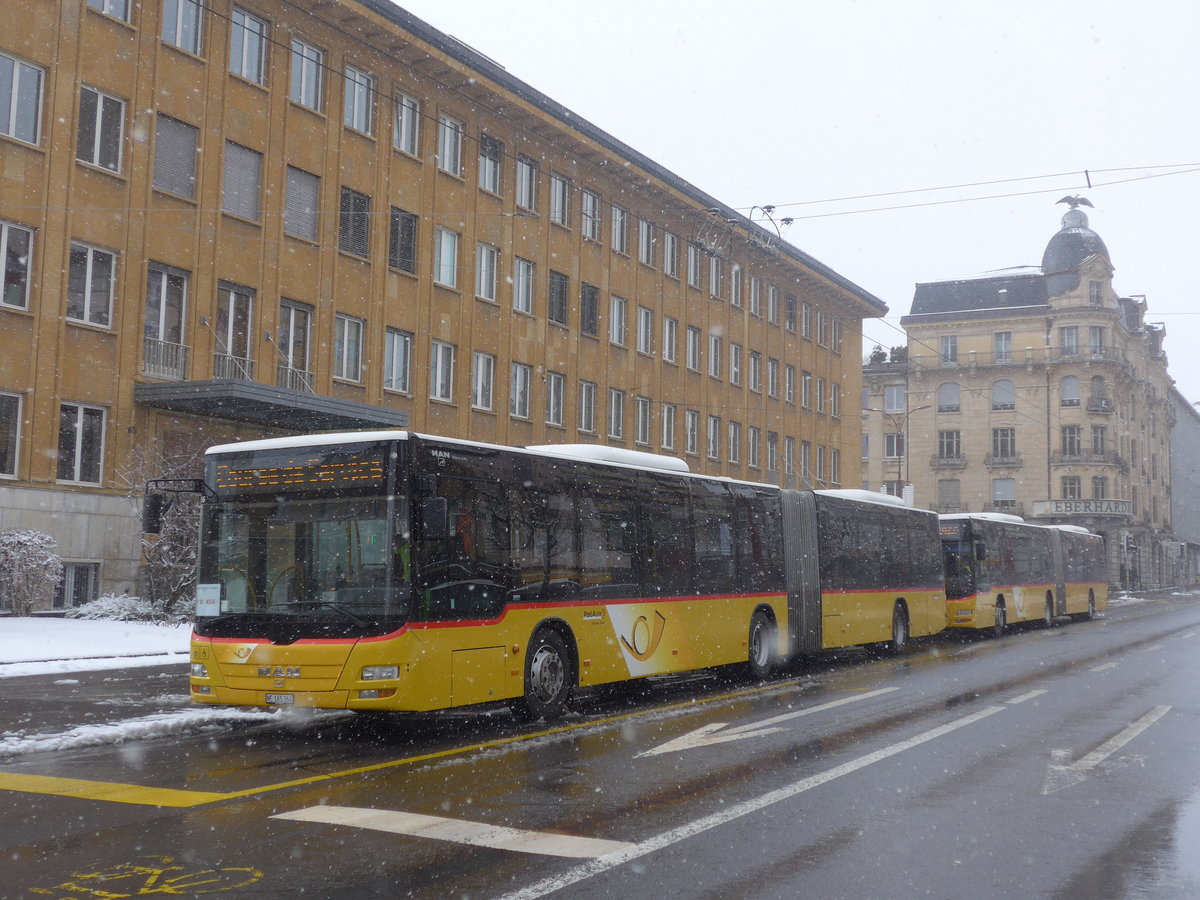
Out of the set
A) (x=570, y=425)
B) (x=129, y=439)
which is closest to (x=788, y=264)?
(x=570, y=425)

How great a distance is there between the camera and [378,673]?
34.4 feet

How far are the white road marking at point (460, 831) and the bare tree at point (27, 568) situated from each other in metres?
16.8

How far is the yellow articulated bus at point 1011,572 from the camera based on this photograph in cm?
2808

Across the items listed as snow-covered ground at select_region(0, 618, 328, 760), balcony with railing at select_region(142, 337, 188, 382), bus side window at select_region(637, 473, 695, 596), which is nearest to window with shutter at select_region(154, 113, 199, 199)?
balcony with railing at select_region(142, 337, 188, 382)

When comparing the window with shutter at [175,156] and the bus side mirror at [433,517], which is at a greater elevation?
the window with shutter at [175,156]

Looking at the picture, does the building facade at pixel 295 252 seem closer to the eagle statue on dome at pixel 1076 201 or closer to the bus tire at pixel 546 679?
the bus tire at pixel 546 679

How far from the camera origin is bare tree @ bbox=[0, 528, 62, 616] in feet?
73.0

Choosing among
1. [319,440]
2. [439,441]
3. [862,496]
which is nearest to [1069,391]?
[862,496]

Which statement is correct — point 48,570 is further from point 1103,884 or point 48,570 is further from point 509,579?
point 1103,884

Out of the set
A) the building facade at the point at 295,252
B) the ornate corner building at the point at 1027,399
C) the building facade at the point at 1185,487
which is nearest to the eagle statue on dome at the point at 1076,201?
the ornate corner building at the point at 1027,399

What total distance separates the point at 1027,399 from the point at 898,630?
2489 inches

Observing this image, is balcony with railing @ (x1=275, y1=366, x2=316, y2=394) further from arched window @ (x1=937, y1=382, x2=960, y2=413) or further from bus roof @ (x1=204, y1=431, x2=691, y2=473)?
arched window @ (x1=937, y1=382, x2=960, y2=413)

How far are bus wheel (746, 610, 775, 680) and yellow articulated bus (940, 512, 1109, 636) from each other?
11.1 metres

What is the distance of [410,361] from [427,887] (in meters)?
27.7
